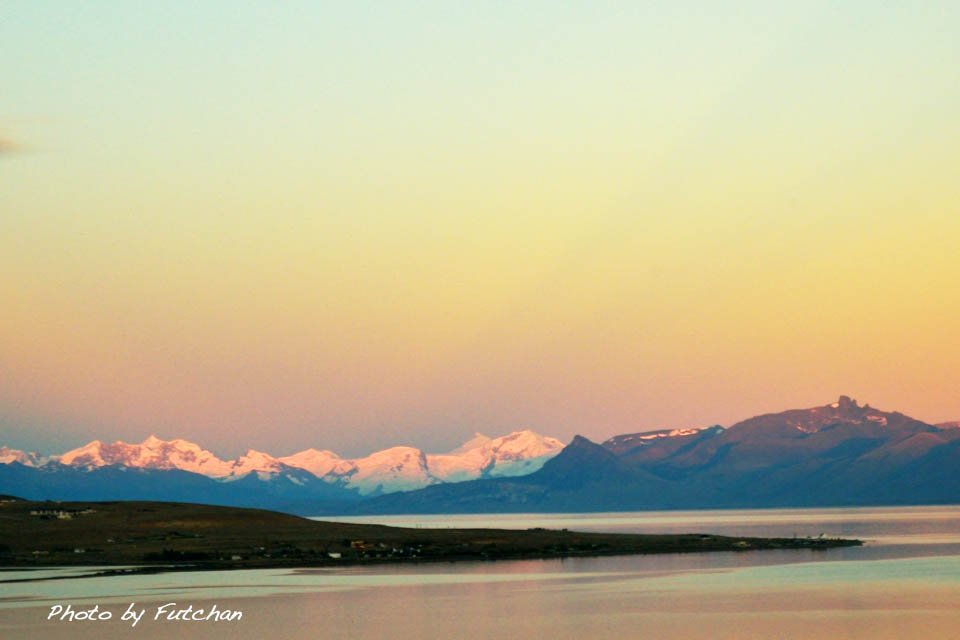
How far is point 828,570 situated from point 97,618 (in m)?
52.1

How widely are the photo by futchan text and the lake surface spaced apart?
0.55 metres

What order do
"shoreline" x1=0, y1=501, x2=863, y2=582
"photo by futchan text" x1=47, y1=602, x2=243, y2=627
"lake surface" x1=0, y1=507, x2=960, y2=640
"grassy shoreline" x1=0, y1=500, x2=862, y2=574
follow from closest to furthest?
"lake surface" x1=0, y1=507, x2=960, y2=640 < "photo by futchan text" x1=47, y1=602, x2=243, y2=627 < "shoreline" x1=0, y1=501, x2=863, y2=582 < "grassy shoreline" x1=0, y1=500, x2=862, y2=574

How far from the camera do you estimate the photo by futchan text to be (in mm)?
69250

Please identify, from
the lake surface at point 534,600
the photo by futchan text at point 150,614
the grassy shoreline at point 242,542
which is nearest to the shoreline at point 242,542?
the grassy shoreline at point 242,542

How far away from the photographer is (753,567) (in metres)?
103

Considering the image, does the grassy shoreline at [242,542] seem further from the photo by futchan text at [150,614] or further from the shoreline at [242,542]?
the photo by futchan text at [150,614]

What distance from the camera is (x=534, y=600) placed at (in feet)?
257

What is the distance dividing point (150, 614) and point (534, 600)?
68.5 ft

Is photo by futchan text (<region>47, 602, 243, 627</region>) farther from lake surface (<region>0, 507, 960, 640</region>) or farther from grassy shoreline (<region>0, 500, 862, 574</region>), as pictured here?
grassy shoreline (<region>0, 500, 862, 574</region>)

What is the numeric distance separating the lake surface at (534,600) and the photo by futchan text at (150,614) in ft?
1.79

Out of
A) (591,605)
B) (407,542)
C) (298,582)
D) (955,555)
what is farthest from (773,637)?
(407,542)

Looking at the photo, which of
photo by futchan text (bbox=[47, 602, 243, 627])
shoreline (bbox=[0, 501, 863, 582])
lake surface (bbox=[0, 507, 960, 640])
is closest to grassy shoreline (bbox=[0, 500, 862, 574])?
shoreline (bbox=[0, 501, 863, 582])

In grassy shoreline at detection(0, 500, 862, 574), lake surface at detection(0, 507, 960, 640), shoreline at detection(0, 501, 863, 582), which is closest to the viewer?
lake surface at detection(0, 507, 960, 640)

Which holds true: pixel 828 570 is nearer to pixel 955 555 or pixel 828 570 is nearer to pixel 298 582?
pixel 955 555
